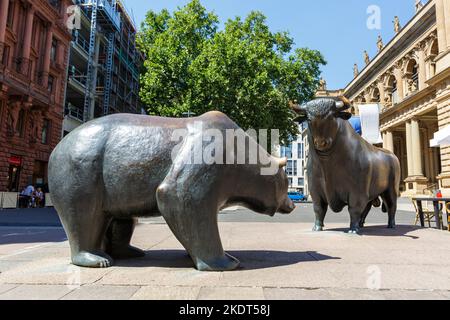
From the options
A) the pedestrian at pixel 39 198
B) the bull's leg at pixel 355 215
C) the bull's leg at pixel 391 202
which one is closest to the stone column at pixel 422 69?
the bull's leg at pixel 391 202

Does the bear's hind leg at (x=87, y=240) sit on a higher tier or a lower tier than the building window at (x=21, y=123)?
→ lower

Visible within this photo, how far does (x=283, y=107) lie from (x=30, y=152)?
19.5m

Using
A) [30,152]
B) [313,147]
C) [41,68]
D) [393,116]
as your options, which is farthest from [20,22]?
[393,116]

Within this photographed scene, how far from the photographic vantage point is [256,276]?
11.1 ft

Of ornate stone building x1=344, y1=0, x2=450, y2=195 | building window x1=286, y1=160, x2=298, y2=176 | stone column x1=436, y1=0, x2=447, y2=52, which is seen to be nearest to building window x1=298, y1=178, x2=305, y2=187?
building window x1=286, y1=160, x2=298, y2=176

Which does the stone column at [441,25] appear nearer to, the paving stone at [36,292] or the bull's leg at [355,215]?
the bull's leg at [355,215]

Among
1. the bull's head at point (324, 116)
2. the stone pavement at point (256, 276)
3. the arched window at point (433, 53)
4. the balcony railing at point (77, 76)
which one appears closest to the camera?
the stone pavement at point (256, 276)

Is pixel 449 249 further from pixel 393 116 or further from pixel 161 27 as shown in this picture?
pixel 393 116

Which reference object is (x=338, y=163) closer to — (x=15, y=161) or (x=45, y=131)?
(x=15, y=161)

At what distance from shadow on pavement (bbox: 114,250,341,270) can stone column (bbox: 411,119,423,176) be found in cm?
3364

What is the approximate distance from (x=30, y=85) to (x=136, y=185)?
24.7 meters

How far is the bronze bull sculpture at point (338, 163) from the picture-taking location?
5.97 metres

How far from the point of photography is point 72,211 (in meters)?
3.66

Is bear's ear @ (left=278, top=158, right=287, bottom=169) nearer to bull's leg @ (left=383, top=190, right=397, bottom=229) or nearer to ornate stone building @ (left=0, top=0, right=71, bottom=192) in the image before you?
bull's leg @ (left=383, top=190, right=397, bottom=229)
